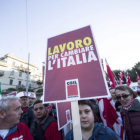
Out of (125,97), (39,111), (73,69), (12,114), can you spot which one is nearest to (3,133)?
(12,114)

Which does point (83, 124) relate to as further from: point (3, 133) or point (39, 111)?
point (39, 111)

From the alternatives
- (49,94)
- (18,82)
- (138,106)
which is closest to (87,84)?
(49,94)

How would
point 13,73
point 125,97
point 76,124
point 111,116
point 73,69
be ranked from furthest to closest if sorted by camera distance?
point 13,73
point 111,116
point 125,97
point 73,69
point 76,124

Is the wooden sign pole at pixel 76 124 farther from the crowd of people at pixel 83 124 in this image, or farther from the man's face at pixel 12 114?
the man's face at pixel 12 114

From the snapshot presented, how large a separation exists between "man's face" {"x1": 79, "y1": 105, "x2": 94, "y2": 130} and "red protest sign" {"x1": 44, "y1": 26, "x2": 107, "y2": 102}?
1.22 feet

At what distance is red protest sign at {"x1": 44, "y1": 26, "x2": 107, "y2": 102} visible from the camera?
1179 millimetres

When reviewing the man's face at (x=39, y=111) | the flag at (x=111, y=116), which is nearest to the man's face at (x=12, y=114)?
the man's face at (x=39, y=111)

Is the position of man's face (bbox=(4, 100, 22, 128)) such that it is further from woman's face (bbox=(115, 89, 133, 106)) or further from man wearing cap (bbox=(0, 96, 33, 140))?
woman's face (bbox=(115, 89, 133, 106))

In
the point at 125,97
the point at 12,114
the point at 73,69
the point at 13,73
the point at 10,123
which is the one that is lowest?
the point at 10,123

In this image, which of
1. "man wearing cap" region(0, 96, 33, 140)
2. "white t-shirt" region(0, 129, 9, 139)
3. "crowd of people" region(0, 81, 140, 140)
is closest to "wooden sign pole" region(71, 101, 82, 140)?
"crowd of people" region(0, 81, 140, 140)

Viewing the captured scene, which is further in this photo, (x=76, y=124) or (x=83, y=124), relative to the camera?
(x=83, y=124)

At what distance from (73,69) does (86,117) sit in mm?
668

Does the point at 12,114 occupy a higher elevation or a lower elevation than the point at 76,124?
higher

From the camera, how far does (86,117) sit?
1366 mm
